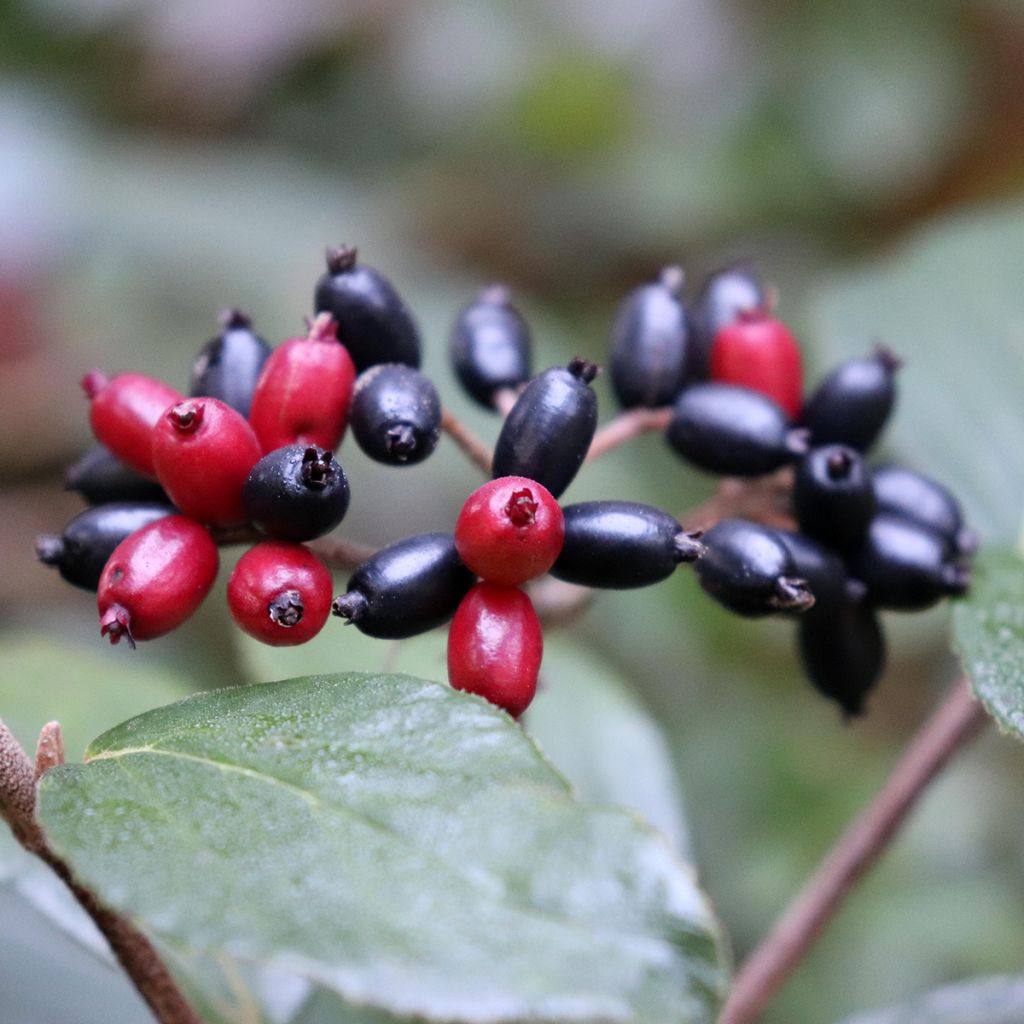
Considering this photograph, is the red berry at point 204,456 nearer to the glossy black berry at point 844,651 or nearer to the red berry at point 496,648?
the red berry at point 496,648

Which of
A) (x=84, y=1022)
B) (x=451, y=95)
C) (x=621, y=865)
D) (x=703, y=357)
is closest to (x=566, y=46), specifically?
(x=451, y=95)

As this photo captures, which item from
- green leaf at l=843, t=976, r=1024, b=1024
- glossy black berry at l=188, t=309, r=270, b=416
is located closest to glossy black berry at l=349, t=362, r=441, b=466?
glossy black berry at l=188, t=309, r=270, b=416

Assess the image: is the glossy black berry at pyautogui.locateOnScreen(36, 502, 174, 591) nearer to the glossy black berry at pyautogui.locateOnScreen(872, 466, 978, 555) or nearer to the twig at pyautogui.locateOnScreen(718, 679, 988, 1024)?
the glossy black berry at pyautogui.locateOnScreen(872, 466, 978, 555)

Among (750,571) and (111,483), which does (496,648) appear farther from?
(111,483)

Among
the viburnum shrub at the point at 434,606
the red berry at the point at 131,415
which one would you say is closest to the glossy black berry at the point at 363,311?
the viburnum shrub at the point at 434,606

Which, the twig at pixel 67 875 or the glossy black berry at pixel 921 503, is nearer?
the twig at pixel 67 875

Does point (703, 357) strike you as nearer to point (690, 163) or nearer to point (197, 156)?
point (690, 163)
